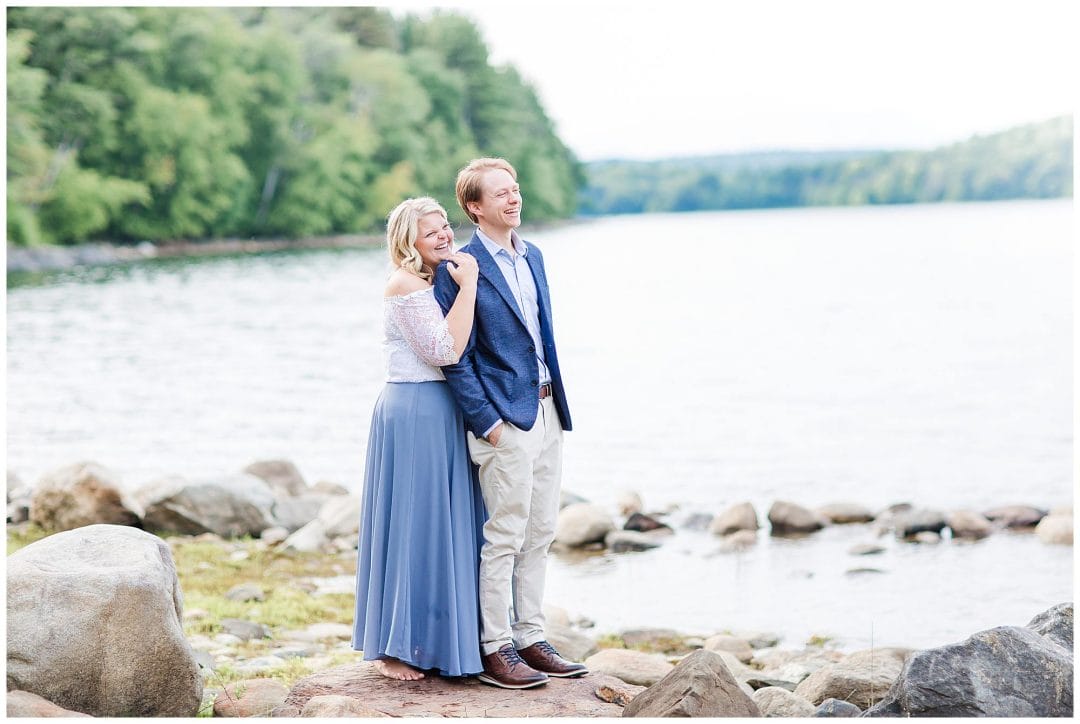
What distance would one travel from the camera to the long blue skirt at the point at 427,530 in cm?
507

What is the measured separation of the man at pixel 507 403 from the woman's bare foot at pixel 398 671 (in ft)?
0.95

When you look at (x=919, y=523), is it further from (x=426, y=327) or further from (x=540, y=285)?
(x=426, y=327)

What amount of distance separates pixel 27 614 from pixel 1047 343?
91.1 ft

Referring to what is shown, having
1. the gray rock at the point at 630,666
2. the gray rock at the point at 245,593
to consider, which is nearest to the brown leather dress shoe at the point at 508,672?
the gray rock at the point at 630,666

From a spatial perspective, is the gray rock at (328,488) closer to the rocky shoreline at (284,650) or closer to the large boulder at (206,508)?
the large boulder at (206,508)

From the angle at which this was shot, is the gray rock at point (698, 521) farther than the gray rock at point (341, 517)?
Yes

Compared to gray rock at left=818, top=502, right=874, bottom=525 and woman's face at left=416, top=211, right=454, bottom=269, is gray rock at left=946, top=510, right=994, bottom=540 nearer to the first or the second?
gray rock at left=818, top=502, right=874, bottom=525

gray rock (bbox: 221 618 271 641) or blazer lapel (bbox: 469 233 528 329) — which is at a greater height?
blazer lapel (bbox: 469 233 528 329)

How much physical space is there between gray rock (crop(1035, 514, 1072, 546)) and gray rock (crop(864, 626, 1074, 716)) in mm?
7500

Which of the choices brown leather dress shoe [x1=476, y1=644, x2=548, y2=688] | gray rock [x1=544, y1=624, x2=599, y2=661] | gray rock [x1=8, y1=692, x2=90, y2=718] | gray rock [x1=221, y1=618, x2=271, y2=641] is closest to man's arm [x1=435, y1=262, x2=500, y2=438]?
brown leather dress shoe [x1=476, y1=644, x2=548, y2=688]

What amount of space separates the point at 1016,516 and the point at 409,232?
932cm

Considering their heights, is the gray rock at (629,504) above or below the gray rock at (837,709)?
below

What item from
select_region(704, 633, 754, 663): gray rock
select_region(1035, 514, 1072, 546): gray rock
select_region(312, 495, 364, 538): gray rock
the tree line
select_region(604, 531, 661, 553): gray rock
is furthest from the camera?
the tree line

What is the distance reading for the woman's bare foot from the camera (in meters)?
5.16
